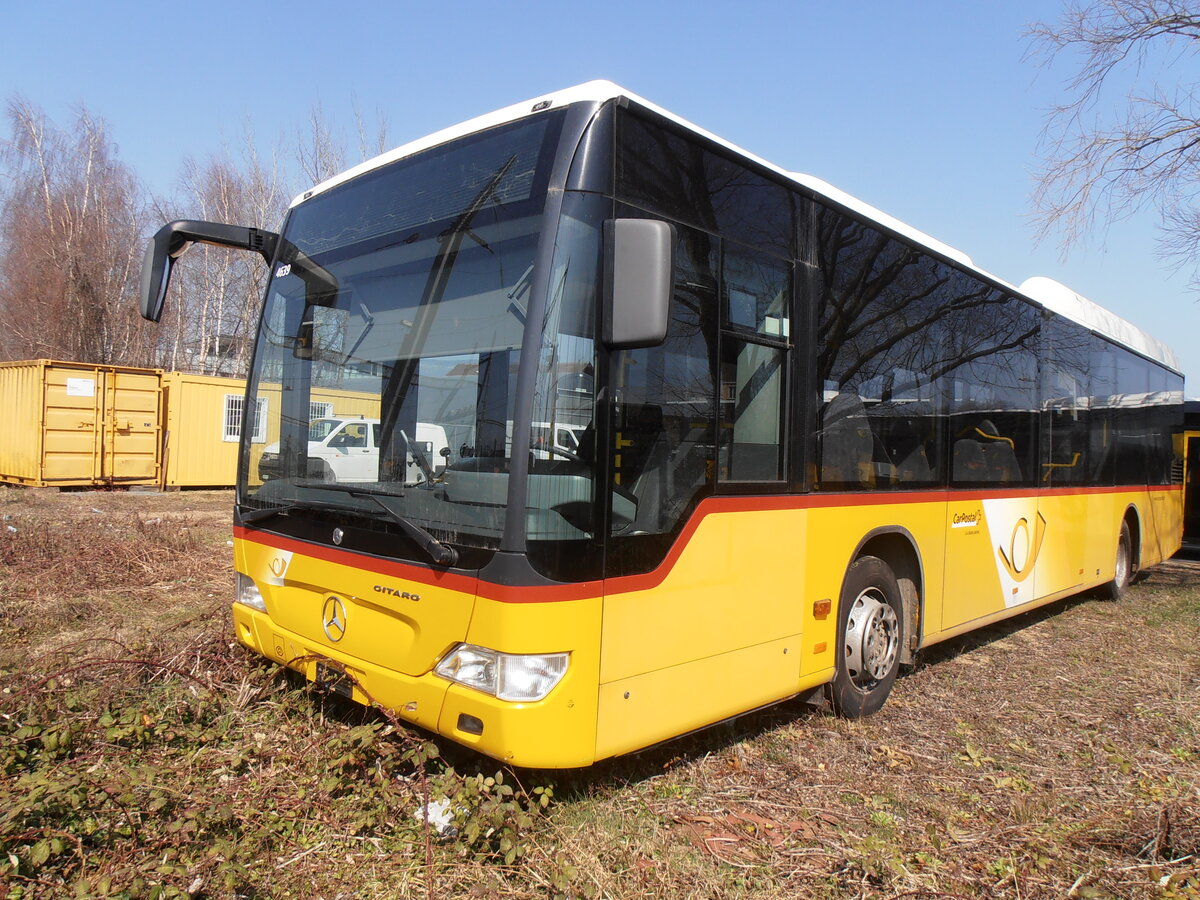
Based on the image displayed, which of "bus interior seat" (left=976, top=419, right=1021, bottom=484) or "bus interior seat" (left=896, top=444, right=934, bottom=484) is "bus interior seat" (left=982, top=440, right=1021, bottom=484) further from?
"bus interior seat" (left=896, top=444, right=934, bottom=484)

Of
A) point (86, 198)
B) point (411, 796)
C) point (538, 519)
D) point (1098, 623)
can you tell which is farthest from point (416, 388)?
point (86, 198)

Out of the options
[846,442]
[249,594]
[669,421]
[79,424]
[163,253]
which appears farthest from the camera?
[79,424]

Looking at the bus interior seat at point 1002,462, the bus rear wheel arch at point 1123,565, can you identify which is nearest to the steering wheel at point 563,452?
the bus interior seat at point 1002,462

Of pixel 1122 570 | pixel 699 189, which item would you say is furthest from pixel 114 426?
pixel 1122 570

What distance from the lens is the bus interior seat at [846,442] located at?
183 inches

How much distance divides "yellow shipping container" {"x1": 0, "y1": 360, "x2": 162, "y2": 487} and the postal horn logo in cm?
1754

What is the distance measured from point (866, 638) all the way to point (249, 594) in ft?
11.6

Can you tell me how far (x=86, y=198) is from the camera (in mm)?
33969

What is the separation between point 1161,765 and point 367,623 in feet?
13.8

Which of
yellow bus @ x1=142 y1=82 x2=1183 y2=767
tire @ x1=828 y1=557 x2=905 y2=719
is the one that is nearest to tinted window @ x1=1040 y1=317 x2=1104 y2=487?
yellow bus @ x1=142 y1=82 x2=1183 y2=767

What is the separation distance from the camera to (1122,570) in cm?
989

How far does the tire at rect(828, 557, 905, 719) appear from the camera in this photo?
4887 mm

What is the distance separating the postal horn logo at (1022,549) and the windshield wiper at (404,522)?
501 centimetres

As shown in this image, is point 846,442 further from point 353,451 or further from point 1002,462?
point 353,451
